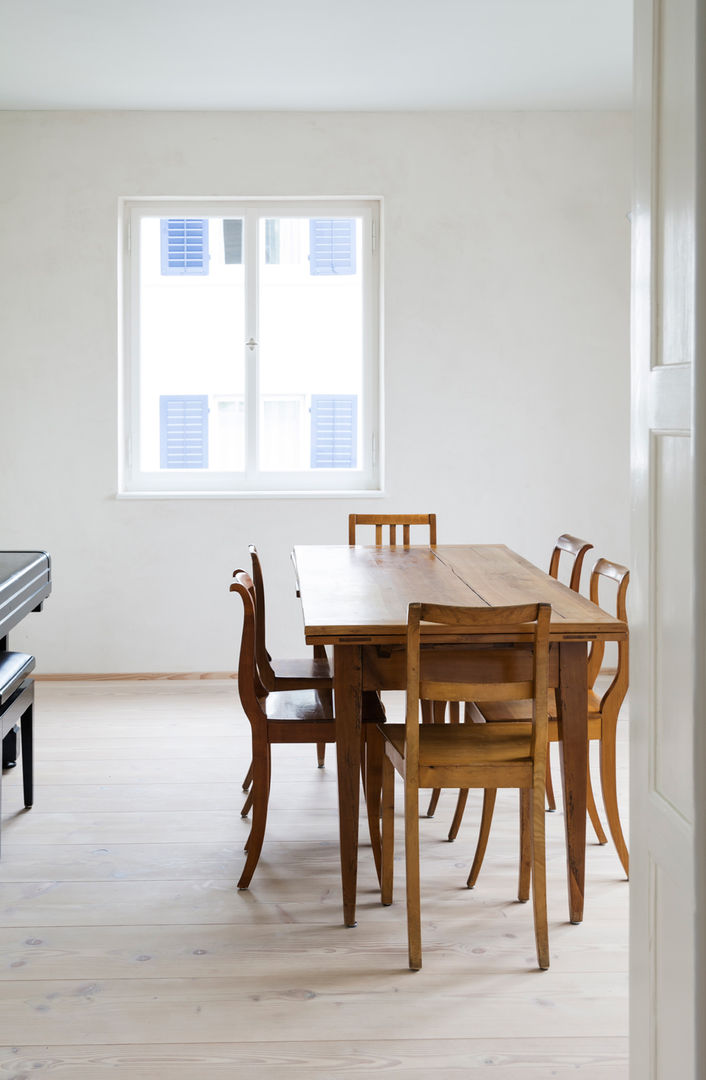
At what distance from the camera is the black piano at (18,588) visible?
3.07 m

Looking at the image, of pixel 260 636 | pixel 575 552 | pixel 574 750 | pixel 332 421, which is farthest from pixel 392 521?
pixel 574 750

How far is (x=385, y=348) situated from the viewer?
5301 millimetres

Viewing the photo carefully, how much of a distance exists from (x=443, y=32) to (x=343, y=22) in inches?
16.6

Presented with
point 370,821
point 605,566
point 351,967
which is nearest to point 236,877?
point 370,821

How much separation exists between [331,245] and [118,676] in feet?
8.34

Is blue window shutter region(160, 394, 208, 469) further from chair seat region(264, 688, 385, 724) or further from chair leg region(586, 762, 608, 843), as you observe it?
chair leg region(586, 762, 608, 843)

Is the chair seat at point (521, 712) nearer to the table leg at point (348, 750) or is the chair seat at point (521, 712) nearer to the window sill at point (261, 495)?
the table leg at point (348, 750)

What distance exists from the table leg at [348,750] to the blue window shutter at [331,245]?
10.8ft

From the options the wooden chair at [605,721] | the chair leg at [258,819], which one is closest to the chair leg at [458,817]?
the wooden chair at [605,721]

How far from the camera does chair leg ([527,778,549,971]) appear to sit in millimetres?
2402

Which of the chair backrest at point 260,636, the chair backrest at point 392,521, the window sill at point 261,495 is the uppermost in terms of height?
the window sill at point 261,495

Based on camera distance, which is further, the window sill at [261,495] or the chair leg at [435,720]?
the window sill at [261,495]

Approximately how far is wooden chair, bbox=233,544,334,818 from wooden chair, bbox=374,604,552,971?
668 millimetres

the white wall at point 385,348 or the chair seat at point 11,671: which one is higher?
the white wall at point 385,348
